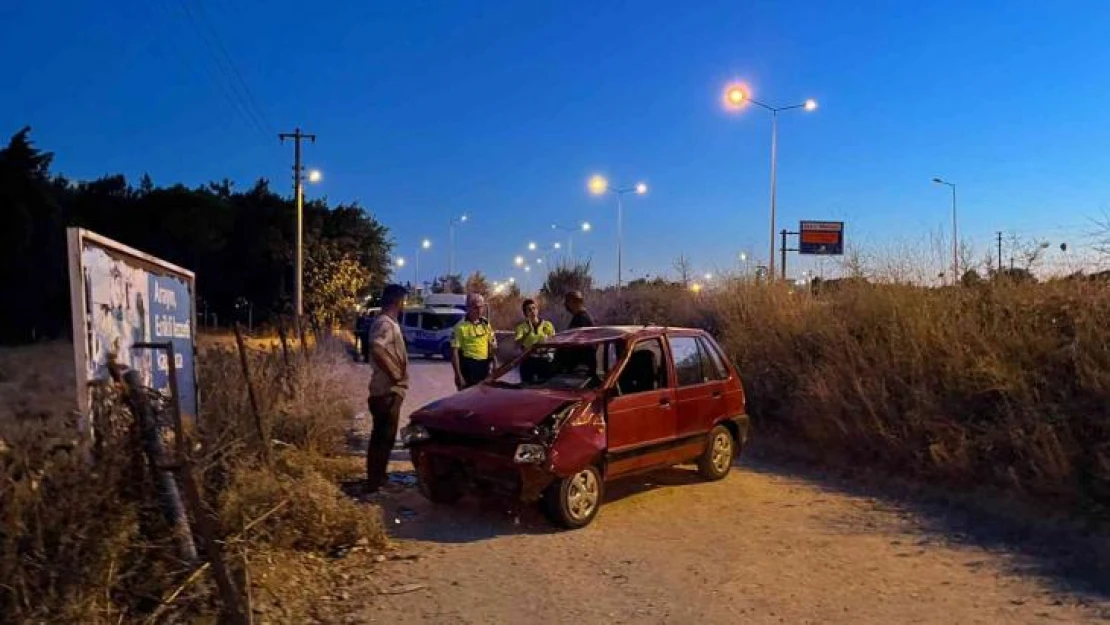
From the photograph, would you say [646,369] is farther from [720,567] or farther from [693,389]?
[720,567]

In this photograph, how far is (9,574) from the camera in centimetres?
370

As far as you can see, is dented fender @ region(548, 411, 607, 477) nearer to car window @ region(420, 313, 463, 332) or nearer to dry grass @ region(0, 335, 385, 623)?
dry grass @ region(0, 335, 385, 623)

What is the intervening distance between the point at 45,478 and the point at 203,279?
39.2 meters

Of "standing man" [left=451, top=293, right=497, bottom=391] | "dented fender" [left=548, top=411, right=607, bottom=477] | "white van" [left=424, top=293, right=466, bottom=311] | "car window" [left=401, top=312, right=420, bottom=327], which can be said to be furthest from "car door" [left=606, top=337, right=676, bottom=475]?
"white van" [left=424, top=293, right=466, bottom=311]

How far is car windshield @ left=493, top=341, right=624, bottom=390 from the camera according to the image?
7.91 meters

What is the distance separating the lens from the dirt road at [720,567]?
512cm

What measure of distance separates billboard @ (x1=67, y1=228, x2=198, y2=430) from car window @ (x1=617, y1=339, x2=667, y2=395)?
3736 mm

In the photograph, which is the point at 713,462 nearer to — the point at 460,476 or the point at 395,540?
the point at 460,476

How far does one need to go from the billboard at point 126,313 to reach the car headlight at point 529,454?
242 cm

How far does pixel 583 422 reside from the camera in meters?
7.11

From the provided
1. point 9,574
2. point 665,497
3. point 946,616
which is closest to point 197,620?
point 9,574

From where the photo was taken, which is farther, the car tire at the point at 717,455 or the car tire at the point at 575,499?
the car tire at the point at 717,455

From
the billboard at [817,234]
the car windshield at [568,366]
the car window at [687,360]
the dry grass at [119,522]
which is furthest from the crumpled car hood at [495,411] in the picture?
the billboard at [817,234]

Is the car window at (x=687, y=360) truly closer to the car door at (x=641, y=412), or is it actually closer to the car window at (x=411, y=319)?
the car door at (x=641, y=412)
